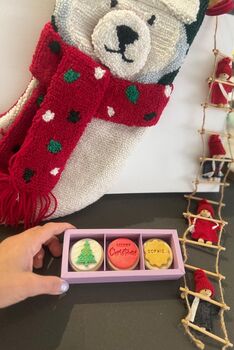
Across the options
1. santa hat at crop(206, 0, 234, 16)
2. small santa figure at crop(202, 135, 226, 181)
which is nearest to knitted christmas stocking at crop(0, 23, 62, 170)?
santa hat at crop(206, 0, 234, 16)

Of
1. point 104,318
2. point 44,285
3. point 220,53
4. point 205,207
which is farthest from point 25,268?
point 220,53

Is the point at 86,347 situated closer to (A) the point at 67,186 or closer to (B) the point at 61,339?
(B) the point at 61,339

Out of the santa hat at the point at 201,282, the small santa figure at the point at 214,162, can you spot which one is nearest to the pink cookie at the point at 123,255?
the santa hat at the point at 201,282

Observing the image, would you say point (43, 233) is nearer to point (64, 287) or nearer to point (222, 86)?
point (64, 287)

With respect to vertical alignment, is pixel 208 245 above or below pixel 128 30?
below

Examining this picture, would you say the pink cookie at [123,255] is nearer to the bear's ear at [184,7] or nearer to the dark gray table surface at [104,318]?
the dark gray table surface at [104,318]
